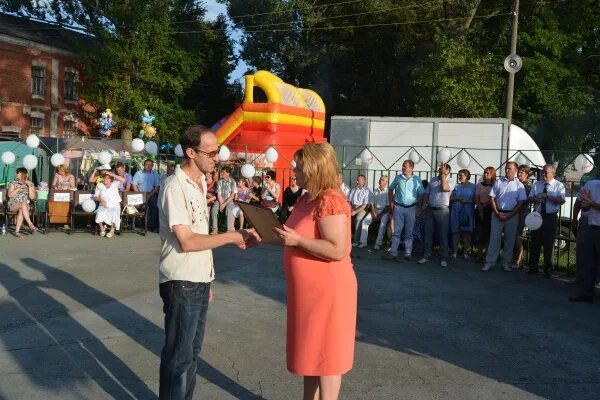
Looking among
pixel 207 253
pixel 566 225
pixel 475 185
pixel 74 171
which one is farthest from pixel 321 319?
pixel 74 171

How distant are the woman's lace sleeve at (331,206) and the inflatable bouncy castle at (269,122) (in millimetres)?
15592

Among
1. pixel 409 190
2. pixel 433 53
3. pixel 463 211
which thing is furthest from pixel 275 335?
pixel 433 53

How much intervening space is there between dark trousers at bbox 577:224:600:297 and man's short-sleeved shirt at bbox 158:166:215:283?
641 centimetres

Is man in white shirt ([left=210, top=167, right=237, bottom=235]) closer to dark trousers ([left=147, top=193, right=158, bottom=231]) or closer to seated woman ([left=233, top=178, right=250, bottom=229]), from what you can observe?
seated woman ([left=233, top=178, right=250, bottom=229])

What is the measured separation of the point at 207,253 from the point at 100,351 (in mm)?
2358

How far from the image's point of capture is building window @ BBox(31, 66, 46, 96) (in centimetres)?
3853

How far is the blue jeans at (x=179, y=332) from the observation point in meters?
3.89

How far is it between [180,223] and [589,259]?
22.0ft

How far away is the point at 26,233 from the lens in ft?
46.9

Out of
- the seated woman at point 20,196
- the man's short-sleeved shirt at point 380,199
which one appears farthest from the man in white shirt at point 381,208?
the seated woman at point 20,196

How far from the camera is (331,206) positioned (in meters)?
3.66

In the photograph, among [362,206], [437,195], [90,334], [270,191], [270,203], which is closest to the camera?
[90,334]

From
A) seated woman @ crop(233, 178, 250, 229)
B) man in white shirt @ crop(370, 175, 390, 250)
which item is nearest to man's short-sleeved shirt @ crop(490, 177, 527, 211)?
man in white shirt @ crop(370, 175, 390, 250)

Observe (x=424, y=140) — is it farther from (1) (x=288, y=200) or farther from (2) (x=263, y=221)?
(2) (x=263, y=221)
